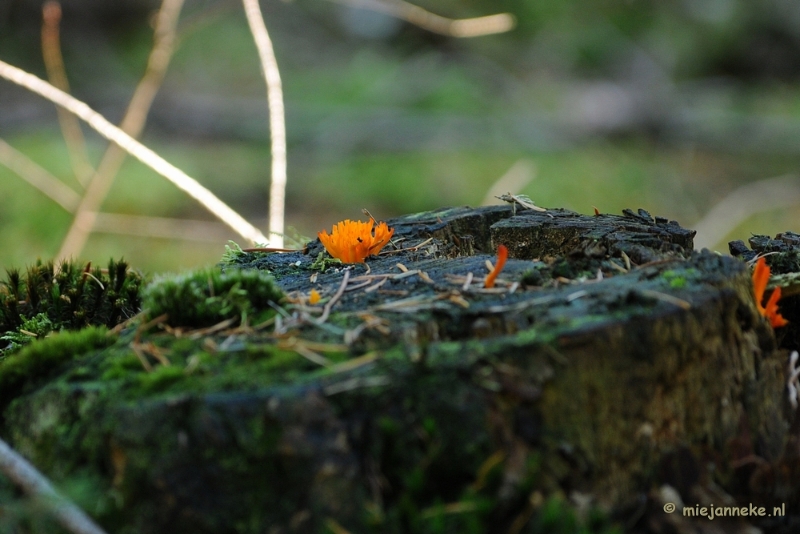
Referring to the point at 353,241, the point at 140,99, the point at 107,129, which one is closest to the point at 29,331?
the point at 353,241

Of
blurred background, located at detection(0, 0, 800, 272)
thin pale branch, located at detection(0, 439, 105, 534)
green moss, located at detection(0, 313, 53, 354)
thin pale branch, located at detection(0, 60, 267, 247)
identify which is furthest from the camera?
blurred background, located at detection(0, 0, 800, 272)

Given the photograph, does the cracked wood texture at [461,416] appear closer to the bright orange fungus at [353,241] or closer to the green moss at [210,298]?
the green moss at [210,298]

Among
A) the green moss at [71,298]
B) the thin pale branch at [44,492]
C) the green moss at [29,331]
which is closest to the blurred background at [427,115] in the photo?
the green moss at [71,298]

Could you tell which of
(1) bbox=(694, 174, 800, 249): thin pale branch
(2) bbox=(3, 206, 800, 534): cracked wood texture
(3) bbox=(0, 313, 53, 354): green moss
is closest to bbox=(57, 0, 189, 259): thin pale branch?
(3) bbox=(0, 313, 53, 354): green moss

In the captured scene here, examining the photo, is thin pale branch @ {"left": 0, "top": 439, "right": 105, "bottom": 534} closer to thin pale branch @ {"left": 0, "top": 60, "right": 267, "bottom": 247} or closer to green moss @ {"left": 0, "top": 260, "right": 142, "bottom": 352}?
green moss @ {"left": 0, "top": 260, "right": 142, "bottom": 352}

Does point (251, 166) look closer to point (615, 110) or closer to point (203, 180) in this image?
point (203, 180)

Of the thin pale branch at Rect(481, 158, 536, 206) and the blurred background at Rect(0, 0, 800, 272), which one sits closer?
the thin pale branch at Rect(481, 158, 536, 206)

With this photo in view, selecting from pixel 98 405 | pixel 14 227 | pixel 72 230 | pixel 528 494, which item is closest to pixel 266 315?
pixel 98 405
